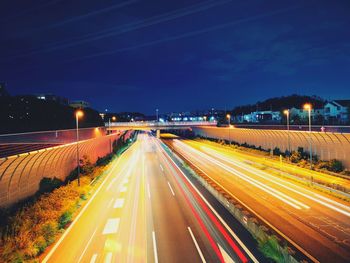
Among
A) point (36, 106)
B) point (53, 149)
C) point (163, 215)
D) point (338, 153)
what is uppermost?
point (36, 106)

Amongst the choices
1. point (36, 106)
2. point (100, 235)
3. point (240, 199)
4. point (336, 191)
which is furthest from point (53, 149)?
point (36, 106)

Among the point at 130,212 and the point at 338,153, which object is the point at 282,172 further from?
the point at 130,212

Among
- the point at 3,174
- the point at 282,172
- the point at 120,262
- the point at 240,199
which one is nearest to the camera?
the point at 120,262

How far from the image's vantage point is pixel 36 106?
61531 mm

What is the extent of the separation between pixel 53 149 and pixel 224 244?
54.0 ft

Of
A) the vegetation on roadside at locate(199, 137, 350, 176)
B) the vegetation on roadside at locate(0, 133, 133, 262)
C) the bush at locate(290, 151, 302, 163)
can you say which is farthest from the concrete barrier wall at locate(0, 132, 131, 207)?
the bush at locate(290, 151, 302, 163)

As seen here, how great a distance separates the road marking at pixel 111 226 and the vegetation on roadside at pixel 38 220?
2.61 m

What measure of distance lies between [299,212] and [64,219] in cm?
1609

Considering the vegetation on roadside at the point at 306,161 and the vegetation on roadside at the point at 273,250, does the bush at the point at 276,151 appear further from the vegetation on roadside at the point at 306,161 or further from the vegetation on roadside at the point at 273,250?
the vegetation on roadside at the point at 273,250

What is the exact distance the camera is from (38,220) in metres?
17.3

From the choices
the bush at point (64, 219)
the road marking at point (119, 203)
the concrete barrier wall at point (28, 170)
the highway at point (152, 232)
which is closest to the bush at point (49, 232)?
the highway at point (152, 232)

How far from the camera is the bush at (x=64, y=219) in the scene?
1737 cm

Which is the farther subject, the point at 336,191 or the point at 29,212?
the point at 336,191

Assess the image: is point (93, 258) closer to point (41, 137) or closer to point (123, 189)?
point (123, 189)
